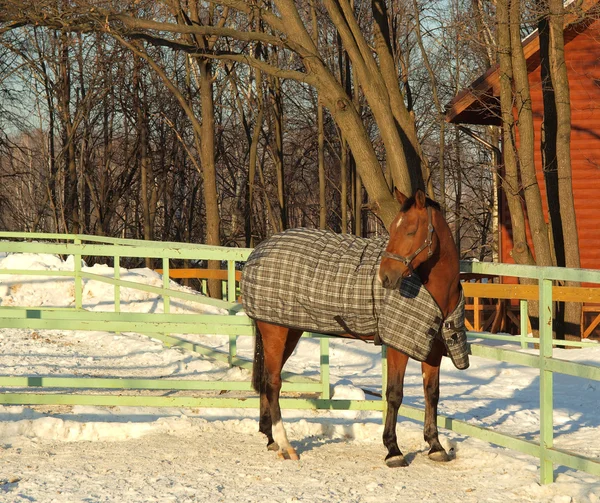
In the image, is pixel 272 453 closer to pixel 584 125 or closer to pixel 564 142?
pixel 564 142

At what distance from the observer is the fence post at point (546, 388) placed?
524 centimetres

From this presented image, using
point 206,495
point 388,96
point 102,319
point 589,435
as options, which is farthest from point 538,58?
point 206,495

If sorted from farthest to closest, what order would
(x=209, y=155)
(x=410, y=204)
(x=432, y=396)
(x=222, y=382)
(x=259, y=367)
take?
(x=209, y=155) < (x=222, y=382) < (x=259, y=367) < (x=432, y=396) < (x=410, y=204)

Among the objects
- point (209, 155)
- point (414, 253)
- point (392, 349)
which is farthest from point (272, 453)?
point (209, 155)

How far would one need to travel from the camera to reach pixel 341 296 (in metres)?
5.91

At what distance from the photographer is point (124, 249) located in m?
6.98

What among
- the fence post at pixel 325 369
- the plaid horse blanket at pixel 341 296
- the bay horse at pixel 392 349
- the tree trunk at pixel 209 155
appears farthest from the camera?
the tree trunk at pixel 209 155

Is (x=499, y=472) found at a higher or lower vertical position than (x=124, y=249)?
lower

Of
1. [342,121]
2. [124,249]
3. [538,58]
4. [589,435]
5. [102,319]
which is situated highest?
[538,58]

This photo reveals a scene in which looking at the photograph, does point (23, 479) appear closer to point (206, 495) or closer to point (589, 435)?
point (206, 495)

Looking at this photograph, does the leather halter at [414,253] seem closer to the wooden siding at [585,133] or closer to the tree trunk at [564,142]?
the tree trunk at [564,142]

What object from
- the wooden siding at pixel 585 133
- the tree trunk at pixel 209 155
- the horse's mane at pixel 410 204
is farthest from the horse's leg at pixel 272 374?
the wooden siding at pixel 585 133

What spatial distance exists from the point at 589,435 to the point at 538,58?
13109 millimetres

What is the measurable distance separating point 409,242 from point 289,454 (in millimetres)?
1760
